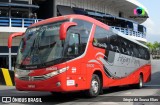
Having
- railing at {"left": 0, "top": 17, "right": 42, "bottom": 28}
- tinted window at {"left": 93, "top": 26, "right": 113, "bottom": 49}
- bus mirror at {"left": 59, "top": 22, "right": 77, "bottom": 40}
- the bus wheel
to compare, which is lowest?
the bus wheel

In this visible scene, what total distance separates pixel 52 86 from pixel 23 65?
149 centimetres

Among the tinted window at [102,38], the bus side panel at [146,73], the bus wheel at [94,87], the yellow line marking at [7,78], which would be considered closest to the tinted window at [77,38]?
the tinted window at [102,38]

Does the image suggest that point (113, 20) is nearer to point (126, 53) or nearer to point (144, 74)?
point (144, 74)

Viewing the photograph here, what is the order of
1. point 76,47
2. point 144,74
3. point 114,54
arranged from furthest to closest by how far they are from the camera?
point 144,74 → point 114,54 → point 76,47

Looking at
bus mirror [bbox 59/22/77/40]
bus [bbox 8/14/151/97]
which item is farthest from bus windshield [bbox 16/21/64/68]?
bus mirror [bbox 59/22/77/40]

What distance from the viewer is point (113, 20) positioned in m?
47.5

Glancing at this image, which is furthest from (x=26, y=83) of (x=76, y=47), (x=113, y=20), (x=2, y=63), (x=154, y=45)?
(x=154, y=45)

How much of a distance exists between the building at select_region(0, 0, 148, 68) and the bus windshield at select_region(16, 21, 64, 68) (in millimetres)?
17199

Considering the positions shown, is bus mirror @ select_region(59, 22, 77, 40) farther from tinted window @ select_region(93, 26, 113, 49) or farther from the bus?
tinted window @ select_region(93, 26, 113, 49)

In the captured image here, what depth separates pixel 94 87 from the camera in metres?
13.8

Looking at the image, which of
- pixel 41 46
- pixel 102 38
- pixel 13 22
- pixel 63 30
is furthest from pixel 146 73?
pixel 13 22

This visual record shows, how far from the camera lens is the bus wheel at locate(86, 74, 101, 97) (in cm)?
1342

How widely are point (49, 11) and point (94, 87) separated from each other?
24.9 meters

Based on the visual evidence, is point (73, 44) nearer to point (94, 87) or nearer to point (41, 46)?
point (41, 46)
